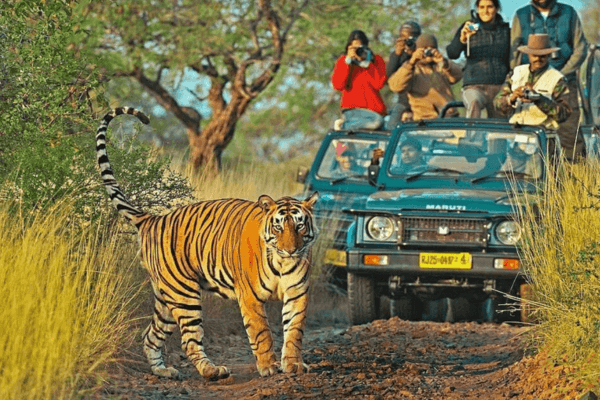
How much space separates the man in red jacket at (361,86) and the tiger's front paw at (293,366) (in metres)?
6.78

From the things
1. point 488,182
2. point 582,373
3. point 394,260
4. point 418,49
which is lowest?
point 582,373

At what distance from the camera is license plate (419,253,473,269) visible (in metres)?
10.5

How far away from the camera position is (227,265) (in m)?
8.45

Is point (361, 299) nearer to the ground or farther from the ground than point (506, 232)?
nearer to the ground

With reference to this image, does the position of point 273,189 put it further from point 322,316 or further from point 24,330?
point 24,330

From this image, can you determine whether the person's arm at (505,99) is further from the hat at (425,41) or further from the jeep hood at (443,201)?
the hat at (425,41)

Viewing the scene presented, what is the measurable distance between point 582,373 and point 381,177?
539 cm

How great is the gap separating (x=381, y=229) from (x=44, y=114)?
306 centimetres

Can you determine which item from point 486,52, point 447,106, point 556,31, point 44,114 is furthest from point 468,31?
point 44,114

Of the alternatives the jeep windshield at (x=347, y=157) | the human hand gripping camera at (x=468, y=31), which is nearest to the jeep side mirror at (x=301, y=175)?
the jeep windshield at (x=347, y=157)

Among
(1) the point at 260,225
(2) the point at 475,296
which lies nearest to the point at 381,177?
(2) the point at 475,296

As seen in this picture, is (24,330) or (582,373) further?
(582,373)

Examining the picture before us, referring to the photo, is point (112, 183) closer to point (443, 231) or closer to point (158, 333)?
point (158, 333)

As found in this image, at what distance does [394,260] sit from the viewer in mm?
10648
